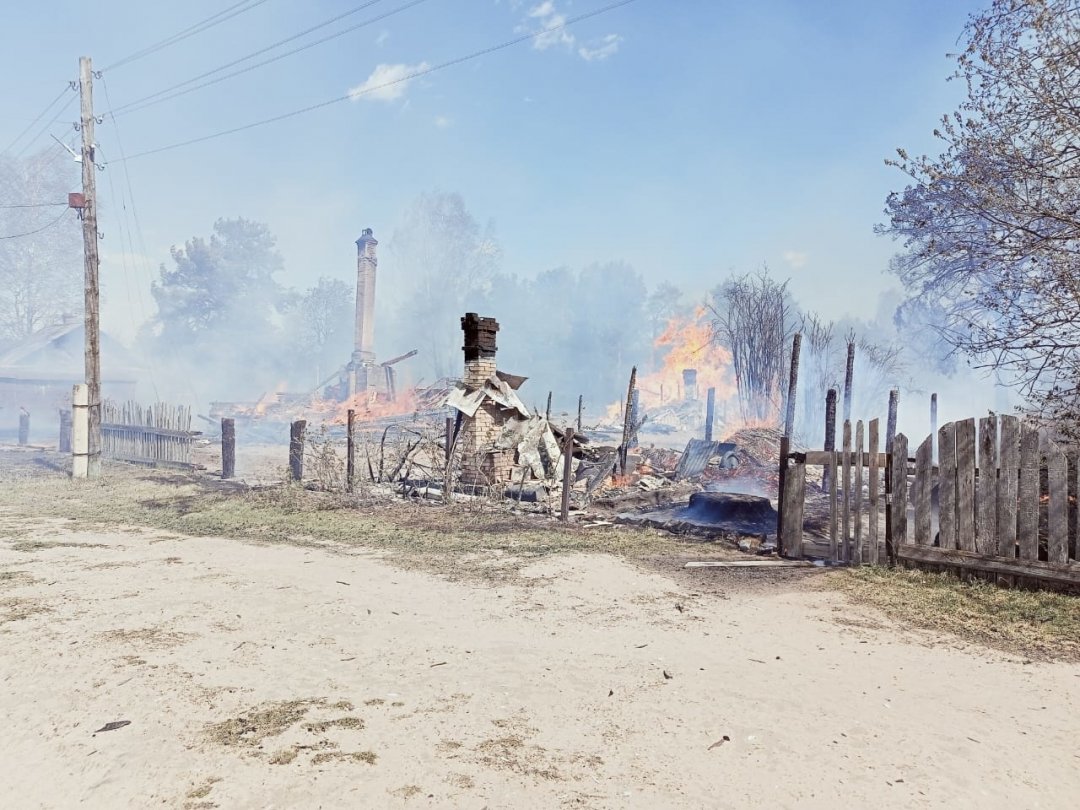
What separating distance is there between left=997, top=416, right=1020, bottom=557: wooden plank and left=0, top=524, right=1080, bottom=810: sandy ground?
1.71 m

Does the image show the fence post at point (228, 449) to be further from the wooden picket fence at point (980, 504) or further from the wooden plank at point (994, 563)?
the wooden plank at point (994, 563)

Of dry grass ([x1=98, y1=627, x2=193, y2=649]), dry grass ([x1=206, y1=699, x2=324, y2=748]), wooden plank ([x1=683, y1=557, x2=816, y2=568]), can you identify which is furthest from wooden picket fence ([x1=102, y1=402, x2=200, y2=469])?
dry grass ([x1=206, y1=699, x2=324, y2=748])

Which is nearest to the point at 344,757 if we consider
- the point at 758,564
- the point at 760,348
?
the point at 758,564

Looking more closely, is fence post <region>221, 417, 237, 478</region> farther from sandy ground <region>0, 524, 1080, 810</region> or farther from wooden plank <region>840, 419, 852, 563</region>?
wooden plank <region>840, 419, 852, 563</region>

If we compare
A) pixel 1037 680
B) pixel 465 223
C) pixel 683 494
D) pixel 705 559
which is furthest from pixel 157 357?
pixel 1037 680

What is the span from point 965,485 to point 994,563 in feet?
2.61

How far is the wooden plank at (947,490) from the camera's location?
670 centimetres

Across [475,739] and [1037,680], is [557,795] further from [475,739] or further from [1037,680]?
[1037,680]

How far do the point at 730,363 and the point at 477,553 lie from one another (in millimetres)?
31654

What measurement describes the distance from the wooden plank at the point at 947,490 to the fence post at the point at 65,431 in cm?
2547

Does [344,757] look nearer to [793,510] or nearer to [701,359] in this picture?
[793,510]

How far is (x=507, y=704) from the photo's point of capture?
155 inches

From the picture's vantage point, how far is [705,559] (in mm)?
8250

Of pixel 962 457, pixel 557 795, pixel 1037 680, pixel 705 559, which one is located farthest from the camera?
pixel 705 559
